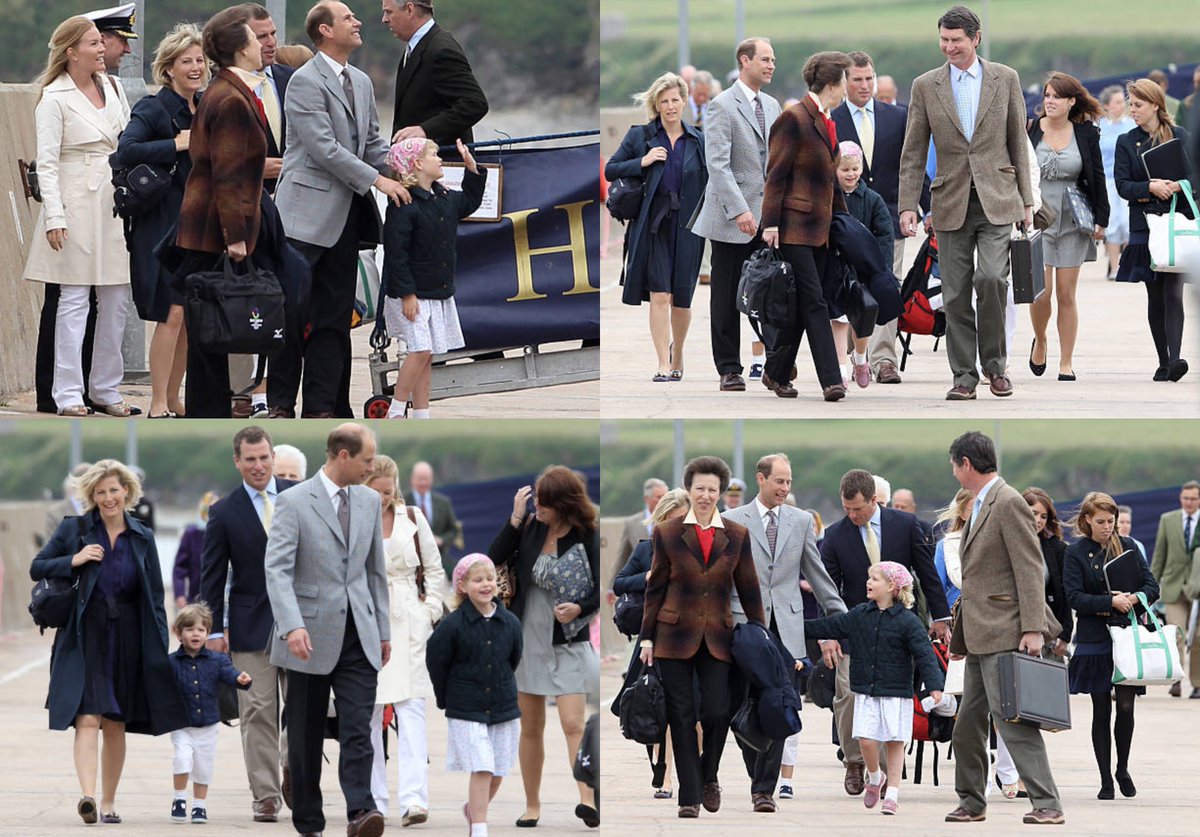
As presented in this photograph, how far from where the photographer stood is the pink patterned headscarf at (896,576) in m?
10.2

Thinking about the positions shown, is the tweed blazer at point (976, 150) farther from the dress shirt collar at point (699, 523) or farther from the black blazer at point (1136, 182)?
the dress shirt collar at point (699, 523)

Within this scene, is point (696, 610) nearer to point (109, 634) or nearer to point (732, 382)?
point (109, 634)

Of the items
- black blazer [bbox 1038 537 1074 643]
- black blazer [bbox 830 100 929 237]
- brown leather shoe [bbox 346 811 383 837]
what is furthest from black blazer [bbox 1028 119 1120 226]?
brown leather shoe [bbox 346 811 383 837]

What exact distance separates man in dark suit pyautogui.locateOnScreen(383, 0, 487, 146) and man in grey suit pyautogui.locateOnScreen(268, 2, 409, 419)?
0.97ft

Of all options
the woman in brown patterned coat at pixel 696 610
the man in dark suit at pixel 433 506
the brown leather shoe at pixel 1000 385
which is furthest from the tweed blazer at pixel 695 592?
the man in dark suit at pixel 433 506

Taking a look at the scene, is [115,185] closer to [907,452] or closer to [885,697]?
[885,697]

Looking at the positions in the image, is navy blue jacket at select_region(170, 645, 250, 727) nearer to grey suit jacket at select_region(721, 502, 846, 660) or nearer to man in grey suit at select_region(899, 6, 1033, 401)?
grey suit jacket at select_region(721, 502, 846, 660)

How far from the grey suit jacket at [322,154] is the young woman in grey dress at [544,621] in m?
1.49

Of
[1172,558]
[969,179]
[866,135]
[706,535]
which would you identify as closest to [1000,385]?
[969,179]

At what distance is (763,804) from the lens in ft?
33.2

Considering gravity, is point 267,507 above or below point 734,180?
below

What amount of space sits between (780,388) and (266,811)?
11.6 ft

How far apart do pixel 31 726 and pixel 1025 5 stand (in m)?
44.3

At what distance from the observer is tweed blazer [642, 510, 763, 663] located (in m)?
9.62
